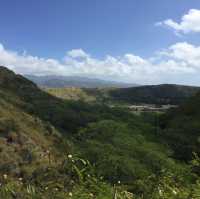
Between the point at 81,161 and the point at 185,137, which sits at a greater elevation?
the point at 81,161

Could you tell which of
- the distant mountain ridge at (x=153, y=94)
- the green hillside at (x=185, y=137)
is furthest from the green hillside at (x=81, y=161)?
the distant mountain ridge at (x=153, y=94)

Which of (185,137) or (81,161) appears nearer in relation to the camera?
(81,161)

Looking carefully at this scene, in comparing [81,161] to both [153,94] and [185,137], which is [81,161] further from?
[153,94]

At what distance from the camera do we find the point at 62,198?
13.5 ft

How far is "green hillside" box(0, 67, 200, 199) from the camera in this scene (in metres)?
4.23

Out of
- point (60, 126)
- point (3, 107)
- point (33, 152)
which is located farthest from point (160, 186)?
point (60, 126)

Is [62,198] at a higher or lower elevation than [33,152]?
higher

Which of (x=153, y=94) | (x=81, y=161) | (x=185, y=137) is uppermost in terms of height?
(x=81, y=161)

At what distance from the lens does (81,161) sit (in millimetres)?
3988

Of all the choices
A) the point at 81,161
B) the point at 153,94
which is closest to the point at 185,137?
the point at 81,161

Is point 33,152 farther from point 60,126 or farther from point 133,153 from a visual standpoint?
point 60,126

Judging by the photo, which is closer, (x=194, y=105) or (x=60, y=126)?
(x=60, y=126)

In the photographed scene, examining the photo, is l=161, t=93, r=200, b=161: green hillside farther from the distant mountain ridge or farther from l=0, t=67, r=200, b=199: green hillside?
the distant mountain ridge

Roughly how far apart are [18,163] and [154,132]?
14057mm
